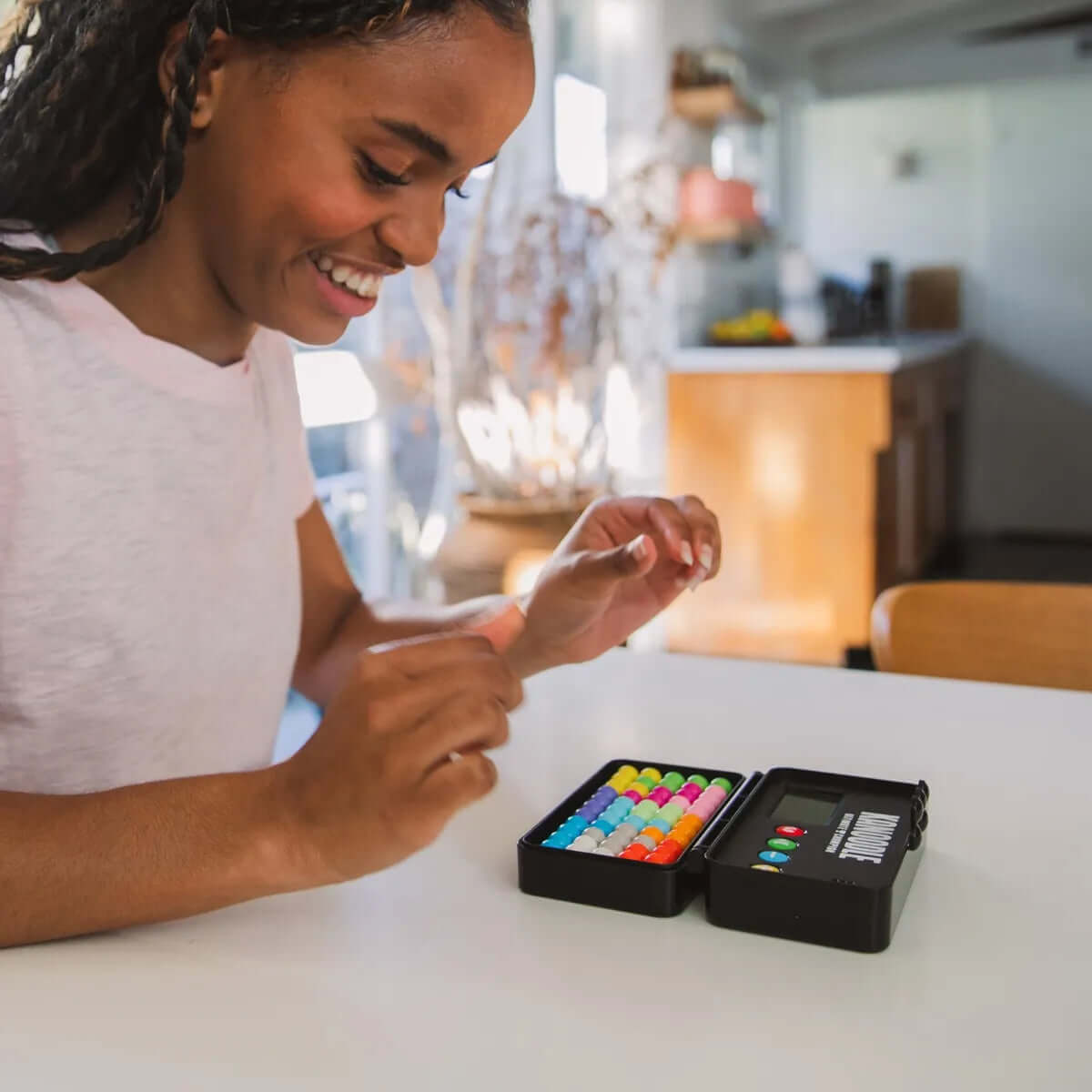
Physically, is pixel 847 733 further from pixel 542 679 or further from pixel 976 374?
pixel 976 374

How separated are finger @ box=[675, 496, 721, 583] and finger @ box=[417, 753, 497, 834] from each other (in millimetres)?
411

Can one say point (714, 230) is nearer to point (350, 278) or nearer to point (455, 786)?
point (350, 278)

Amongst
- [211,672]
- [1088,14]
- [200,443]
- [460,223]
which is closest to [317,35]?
[200,443]

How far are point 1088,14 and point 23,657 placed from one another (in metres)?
5.54

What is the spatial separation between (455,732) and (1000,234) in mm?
5717

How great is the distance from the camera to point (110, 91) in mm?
856

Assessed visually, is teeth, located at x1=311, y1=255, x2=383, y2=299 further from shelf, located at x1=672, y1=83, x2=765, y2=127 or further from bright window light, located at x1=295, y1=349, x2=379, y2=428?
shelf, located at x1=672, y1=83, x2=765, y2=127

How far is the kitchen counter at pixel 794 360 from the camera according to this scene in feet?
11.7

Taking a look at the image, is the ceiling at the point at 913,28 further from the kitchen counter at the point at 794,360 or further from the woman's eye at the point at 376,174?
the woman's eye at the point at 376,174

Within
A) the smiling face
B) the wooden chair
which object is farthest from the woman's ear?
the wooden chair

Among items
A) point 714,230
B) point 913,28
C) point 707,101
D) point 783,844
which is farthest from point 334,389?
point 913,28

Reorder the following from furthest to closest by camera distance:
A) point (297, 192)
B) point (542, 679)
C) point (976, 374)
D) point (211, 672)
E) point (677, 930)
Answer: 1. point (976, 374)
2. point (542, 679)
3. point (211, 672)
4. point (297, 192)
5. point (677, 930)

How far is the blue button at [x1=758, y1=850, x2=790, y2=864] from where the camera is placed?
0.69 metres

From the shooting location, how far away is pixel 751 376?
3.71 metres
